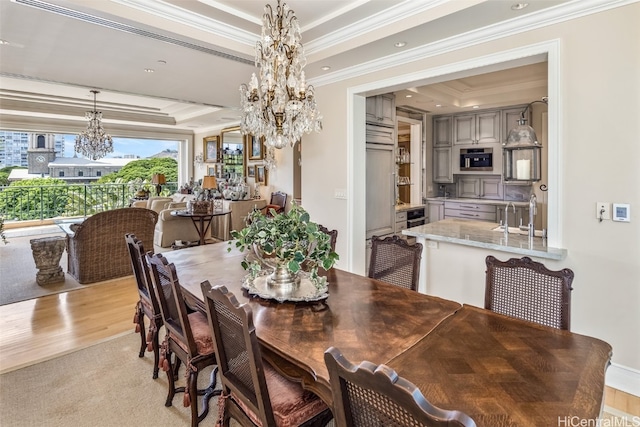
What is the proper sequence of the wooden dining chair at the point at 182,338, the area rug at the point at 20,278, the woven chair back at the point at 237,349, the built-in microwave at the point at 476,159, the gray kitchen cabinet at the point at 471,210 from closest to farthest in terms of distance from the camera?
the woven chair back at the point at 237,349, the wooden dining chair at the point at 182,338, the area rug at the point at 20,278, the gray kitchen cabinet at the point at 471,210, the built-in microwave at the point at 476,159

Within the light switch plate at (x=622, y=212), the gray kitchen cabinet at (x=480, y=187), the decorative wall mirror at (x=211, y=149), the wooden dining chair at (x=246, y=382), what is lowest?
the wooden dining chair at (x=246, y=382)

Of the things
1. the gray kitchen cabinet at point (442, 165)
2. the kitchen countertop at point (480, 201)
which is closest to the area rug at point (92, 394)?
the kitchen countertop at point (480, 201)

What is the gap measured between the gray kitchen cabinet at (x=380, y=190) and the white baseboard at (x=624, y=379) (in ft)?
8.54

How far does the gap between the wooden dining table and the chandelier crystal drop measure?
1263 mm

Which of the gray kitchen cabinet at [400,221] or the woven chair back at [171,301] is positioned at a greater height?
the gray kitchen cabinet at [400,221]

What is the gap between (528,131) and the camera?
2953 millimetres

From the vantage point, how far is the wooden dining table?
1.02 meters

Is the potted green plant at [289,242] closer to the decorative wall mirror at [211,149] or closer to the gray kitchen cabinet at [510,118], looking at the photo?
the gray kitchen cabinet at [510,118]

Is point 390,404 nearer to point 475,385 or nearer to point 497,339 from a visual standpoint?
point 475,385

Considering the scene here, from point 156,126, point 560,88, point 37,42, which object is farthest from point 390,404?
point 156,126

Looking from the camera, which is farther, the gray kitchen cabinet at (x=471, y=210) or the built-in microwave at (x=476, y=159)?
the built-in microwave at (x=476, y=159)

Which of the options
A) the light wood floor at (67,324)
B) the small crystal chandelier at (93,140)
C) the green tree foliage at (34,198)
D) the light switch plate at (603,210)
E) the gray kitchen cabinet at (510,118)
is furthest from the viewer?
the green tree foliage at (34,198)

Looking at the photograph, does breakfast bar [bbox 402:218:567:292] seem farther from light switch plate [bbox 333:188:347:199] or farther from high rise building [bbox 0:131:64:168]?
high rise building [bbox 0:131:64:168]

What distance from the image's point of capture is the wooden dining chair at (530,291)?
1.67 m
